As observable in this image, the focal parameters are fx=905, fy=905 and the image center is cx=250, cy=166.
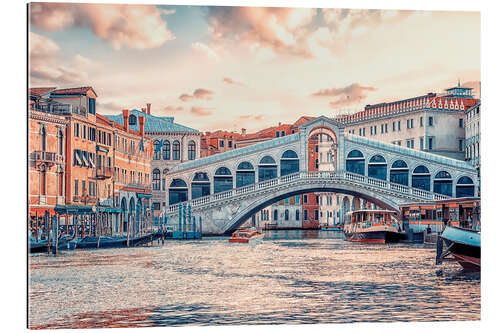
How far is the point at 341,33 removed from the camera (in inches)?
335

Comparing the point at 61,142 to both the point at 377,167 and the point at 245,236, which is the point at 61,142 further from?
the point at 245,236

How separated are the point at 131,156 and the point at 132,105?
6.42 feet

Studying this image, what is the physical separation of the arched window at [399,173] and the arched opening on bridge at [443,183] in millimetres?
518

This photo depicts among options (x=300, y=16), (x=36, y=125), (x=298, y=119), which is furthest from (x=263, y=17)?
(x=36, y=125)

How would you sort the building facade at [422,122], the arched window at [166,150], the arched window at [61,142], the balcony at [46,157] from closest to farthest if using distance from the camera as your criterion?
the balcony at [46,157] < the arched window at [61,142] < the building facade at [422,122] < the arched window at [166,150]

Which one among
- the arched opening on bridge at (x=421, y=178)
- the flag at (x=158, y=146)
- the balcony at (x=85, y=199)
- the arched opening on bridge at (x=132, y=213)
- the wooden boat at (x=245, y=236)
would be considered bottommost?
the wooden boat at (x=245, y=236)

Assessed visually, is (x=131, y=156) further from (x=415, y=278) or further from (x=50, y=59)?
(x=415, y=278)

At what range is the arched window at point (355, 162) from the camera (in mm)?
11430

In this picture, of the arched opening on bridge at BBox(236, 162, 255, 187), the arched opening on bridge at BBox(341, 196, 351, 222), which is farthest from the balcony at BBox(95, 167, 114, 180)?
the arched opening on bridge at BBox(341, 196, 351, 222)

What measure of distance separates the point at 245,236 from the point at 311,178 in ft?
8.30

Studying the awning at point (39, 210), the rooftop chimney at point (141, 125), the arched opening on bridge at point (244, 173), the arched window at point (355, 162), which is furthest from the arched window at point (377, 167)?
the awning at point (39, 210)

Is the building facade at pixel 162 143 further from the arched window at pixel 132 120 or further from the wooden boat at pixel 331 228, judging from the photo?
the wooden boat at pixel 331 228

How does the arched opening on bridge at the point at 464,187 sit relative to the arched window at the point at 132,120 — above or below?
below

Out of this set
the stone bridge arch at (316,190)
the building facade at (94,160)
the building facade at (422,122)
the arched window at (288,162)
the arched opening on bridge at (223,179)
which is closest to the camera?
the building facade at (94,160)
